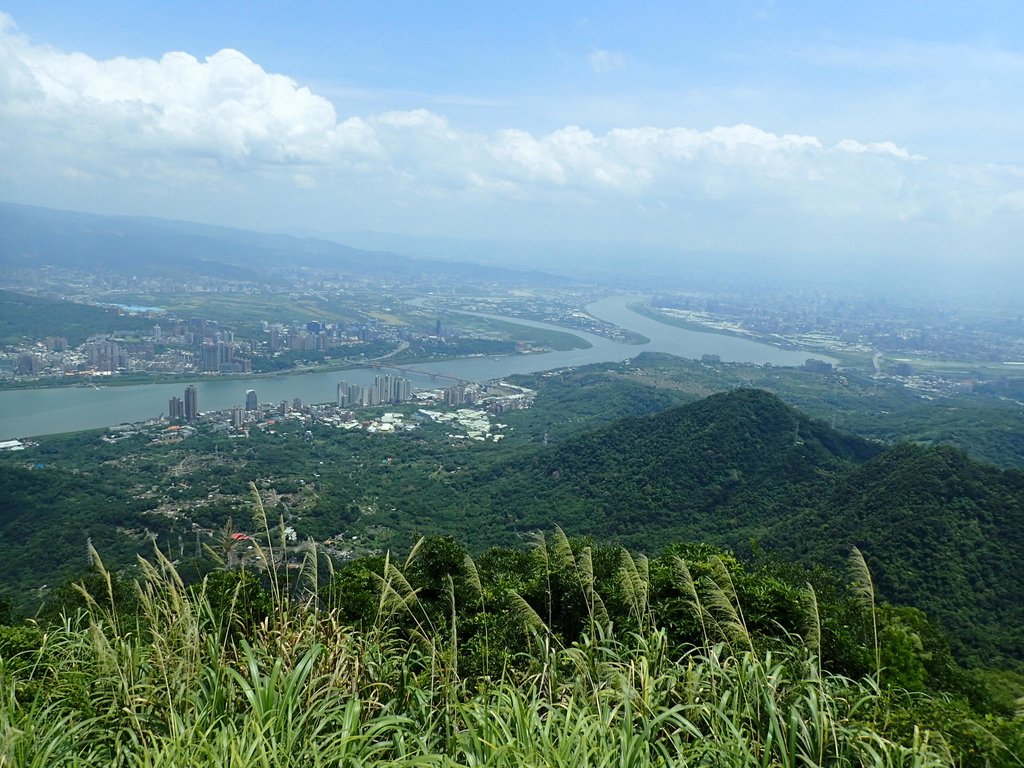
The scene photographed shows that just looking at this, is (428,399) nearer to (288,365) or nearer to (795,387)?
(288,365)

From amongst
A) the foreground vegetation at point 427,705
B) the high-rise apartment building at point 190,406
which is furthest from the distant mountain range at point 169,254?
the foreground vegetation at point 427,705

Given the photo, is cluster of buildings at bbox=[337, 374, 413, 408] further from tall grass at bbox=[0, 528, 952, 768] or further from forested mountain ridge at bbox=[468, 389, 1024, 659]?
tall grass at bbox=[0, 528, 952, 768]

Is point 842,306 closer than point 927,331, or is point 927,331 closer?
point 927,331

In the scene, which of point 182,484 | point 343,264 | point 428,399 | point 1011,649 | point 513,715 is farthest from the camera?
point 343,264

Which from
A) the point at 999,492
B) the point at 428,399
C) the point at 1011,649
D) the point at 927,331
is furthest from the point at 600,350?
the point at 1011,649

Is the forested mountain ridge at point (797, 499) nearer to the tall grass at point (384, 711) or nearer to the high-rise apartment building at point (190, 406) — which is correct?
the tall grass at point (384, 711)

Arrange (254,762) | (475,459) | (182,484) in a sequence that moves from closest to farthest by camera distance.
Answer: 1. (254,762)
2. (182,484)
3. (475,459)
